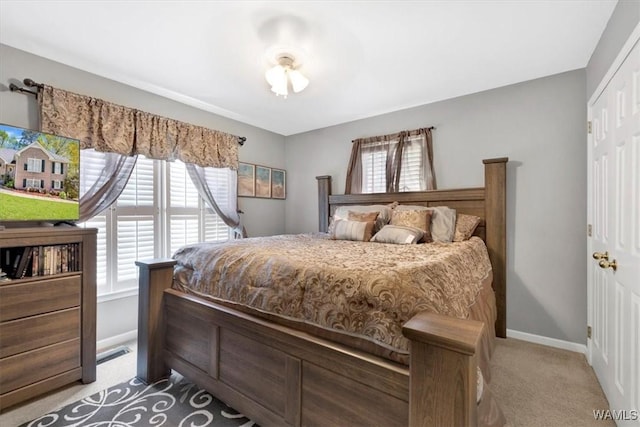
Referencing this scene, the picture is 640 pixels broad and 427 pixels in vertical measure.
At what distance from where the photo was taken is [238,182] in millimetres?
3930

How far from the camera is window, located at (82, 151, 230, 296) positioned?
9.05 ft

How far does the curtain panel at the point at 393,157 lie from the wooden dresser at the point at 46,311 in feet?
9.45

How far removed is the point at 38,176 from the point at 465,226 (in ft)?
11.8

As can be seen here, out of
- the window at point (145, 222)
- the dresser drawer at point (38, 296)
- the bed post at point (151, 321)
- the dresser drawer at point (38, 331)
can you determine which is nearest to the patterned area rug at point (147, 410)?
the bed post at point (151, 321)

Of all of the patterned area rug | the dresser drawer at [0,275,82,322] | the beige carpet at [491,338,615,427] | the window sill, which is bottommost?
the patterned area rug

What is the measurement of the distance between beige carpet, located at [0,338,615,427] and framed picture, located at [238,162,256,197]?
223cm

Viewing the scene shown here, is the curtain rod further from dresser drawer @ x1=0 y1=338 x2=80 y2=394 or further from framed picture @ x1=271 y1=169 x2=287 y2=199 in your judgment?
framed picture @ x1=271 y1=169 x2=287 y2=199

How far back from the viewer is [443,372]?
0.93 m

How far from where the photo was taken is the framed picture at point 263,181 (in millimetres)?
4248

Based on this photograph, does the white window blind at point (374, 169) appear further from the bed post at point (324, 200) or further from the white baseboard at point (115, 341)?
the white baseboard at point (115, 341)

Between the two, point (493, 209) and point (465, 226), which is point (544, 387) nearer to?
point (465, 226)

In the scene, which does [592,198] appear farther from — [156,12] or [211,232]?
[211,232]

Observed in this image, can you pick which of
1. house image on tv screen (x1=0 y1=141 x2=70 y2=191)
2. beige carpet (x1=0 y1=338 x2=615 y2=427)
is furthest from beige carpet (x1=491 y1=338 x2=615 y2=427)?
house image on tv screen (x1=0 y1=141 x2=70 y2=191)

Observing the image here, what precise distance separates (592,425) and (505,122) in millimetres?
2509
